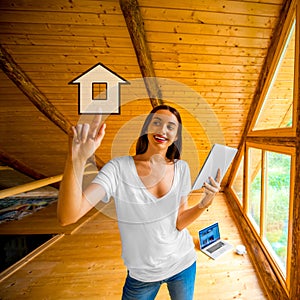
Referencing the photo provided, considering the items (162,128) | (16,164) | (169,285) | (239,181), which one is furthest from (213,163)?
(16,164)

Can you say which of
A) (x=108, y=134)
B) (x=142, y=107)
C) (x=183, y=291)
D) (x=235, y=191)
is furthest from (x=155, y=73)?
(x=235, y=191)

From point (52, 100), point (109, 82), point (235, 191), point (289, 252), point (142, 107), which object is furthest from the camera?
point (235, 191)

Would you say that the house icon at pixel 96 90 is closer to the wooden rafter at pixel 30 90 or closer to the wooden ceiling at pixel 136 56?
the wooden ceiling at pixel 136 56

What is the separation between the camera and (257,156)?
2625mm

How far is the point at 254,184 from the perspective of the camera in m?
2.71

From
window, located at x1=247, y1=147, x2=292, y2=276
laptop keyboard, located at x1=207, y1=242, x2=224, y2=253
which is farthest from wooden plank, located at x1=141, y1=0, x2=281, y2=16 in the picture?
laptop keyboard, located at x1=207, y1=242, x2=224, y2=253

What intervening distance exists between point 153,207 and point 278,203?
1724mm

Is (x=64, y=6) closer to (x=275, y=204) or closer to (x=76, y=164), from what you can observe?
(x=76, y=164)

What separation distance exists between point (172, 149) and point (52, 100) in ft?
6.71

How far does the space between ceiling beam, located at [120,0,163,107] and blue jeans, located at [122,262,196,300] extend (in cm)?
175

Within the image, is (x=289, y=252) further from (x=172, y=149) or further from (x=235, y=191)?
(x=235, y=191)

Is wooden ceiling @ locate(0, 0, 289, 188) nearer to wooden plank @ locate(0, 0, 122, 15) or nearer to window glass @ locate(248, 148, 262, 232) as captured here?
wooden plank @ locate(0, 0, 122, 15)

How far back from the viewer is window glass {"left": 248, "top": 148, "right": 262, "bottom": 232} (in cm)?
247

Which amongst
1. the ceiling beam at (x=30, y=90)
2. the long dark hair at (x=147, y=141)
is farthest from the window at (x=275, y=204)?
the ceiling beam at (x=30, y=90)
